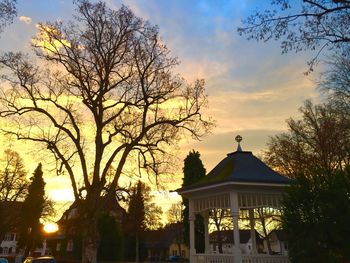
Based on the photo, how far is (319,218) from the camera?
14.2m

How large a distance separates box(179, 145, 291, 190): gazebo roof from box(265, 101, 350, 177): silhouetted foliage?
8787mm

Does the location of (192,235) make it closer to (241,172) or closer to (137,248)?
(241,172)

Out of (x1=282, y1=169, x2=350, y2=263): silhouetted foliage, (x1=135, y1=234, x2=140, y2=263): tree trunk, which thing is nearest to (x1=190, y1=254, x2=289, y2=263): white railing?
(x1=282, y1=169, x2=350, y2=263): silhouetted foliage

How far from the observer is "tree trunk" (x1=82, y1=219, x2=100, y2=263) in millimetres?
19562

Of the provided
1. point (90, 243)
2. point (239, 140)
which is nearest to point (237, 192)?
point (239, 140)

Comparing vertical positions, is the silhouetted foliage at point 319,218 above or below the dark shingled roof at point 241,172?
below

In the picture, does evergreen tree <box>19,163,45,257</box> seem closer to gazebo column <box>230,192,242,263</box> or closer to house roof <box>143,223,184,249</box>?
house roof <box>143,223,184,249</box>

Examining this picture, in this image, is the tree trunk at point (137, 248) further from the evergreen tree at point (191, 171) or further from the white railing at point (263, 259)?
the white railing at point (263, 259)

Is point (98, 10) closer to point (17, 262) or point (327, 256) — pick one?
point (327, 256)

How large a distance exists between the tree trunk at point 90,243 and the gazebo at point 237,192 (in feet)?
16.0

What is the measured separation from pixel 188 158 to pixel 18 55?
18.1m

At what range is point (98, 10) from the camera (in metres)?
21.3

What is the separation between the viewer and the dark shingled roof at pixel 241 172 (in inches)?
716

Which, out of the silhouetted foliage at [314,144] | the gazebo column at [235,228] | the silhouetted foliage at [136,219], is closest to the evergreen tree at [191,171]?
the silhouetted foliage at [314,144]
